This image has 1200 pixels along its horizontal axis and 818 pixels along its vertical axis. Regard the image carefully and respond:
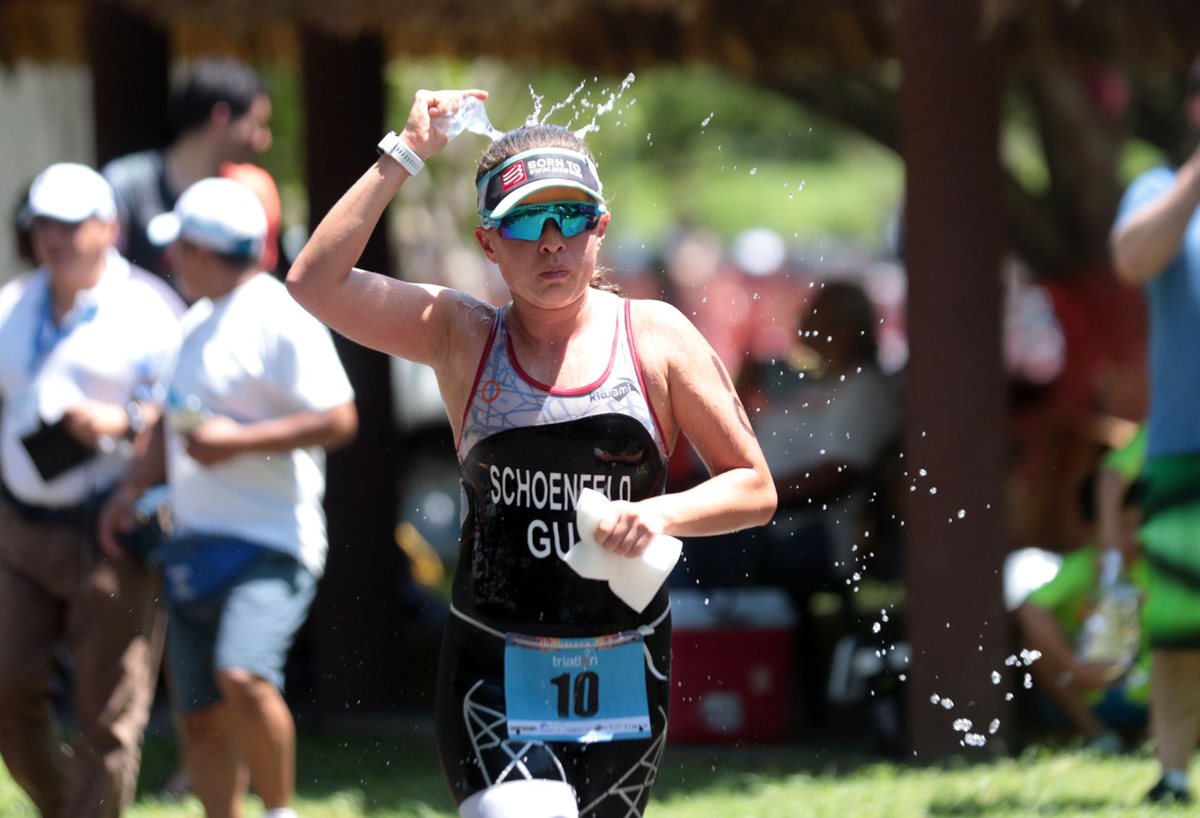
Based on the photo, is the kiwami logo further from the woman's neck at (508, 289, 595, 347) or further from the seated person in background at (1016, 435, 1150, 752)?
the seated person in background at (1016, 435, 1150, 752)

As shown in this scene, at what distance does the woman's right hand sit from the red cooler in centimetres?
391

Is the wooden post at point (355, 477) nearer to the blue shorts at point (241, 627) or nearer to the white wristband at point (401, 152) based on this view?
the blue shorts at point (241, 627)

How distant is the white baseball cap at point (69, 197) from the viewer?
208 inches

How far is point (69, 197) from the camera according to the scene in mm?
5309

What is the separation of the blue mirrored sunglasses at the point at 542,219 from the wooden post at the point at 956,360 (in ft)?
10.2

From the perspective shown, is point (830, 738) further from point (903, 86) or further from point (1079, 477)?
point (903, 86)

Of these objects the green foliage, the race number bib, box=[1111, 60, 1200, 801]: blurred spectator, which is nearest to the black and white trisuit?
the race number bib

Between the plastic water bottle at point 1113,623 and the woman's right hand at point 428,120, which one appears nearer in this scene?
the woman's right hand at point 428,120

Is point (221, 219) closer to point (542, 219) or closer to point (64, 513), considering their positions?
point (64, 513)

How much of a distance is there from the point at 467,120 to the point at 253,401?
1895 mm

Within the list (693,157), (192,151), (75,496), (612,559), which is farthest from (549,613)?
(693,157)

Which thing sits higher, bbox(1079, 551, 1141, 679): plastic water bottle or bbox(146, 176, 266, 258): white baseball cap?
bbox(146, 176, 266, 258): white baseball cap

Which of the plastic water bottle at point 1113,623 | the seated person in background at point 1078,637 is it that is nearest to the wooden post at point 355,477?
the seated person in background at point 1078,637

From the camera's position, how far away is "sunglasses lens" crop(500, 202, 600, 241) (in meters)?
3.29
